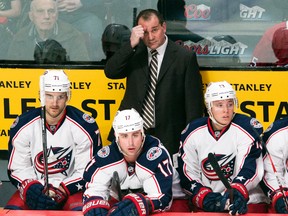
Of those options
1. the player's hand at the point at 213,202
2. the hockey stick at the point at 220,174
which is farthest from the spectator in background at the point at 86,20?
the hockey stick at the point at 220,174

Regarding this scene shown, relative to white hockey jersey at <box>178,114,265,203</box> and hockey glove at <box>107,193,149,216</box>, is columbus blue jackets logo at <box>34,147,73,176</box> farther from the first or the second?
hockey glove at <box>107,193,149,216</box>

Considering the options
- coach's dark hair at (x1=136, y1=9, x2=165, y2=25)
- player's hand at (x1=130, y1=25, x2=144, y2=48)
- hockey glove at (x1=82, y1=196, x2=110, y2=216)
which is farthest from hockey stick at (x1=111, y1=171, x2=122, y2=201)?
coach's dark hair at (x1=136, y1=9, x2=165, y2=25)

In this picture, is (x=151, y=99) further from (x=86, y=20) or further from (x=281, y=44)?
(x=281, y=44)

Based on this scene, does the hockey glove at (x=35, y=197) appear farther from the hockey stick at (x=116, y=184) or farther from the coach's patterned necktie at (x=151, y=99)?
the coach's patterned necktie at (x=151, y=99)

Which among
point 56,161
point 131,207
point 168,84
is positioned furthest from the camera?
point 168,84

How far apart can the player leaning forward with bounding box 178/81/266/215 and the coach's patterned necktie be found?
34.7 inches

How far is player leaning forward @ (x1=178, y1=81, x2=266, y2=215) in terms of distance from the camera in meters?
6.87

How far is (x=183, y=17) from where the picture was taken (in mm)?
8477

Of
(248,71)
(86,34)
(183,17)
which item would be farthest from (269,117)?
(86,34)

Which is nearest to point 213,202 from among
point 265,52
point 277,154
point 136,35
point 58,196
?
point 277,154

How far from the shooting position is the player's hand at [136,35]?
780 centimetres

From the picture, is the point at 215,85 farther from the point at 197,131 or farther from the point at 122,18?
the point at 122,18

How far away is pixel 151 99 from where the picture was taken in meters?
8.04

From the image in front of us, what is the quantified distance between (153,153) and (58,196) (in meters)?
0.81
